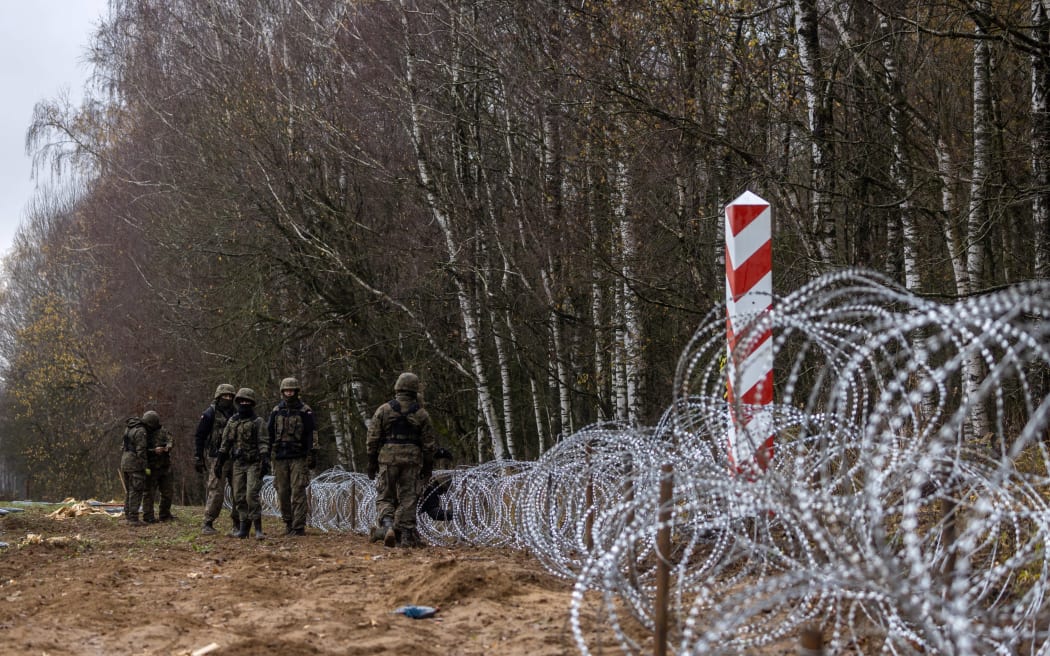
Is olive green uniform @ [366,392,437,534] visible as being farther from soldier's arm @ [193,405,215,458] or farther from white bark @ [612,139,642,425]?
soldier's arm @ [193,405,215,458]

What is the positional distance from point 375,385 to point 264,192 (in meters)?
4.07

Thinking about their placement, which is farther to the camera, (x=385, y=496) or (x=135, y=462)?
(x=135, y=462)

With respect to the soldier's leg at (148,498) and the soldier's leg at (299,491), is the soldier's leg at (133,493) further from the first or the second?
the soldier's leg at (299,491)

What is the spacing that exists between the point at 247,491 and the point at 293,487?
23.3 inches

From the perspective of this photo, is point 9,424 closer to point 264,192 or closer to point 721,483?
point 264,192

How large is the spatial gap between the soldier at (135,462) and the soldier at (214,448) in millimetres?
2368

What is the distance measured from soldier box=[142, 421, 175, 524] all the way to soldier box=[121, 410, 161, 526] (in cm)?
11

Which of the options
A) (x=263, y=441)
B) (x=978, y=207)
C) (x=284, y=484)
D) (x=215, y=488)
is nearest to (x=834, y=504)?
(x=978, y=207)

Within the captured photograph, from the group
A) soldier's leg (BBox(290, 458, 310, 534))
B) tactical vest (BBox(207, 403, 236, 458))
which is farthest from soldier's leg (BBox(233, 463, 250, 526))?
Result: tactical vest (BBox(207, 403, 236, 458))

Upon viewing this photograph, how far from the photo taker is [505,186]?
1808 centimetres

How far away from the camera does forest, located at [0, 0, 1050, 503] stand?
10.8m

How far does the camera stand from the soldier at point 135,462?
17.1 metres

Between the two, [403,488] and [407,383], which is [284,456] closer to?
[403,488]

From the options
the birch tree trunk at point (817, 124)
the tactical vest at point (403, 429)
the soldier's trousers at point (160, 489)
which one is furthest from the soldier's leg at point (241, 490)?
the birch tree trunk at point (817, 124)
